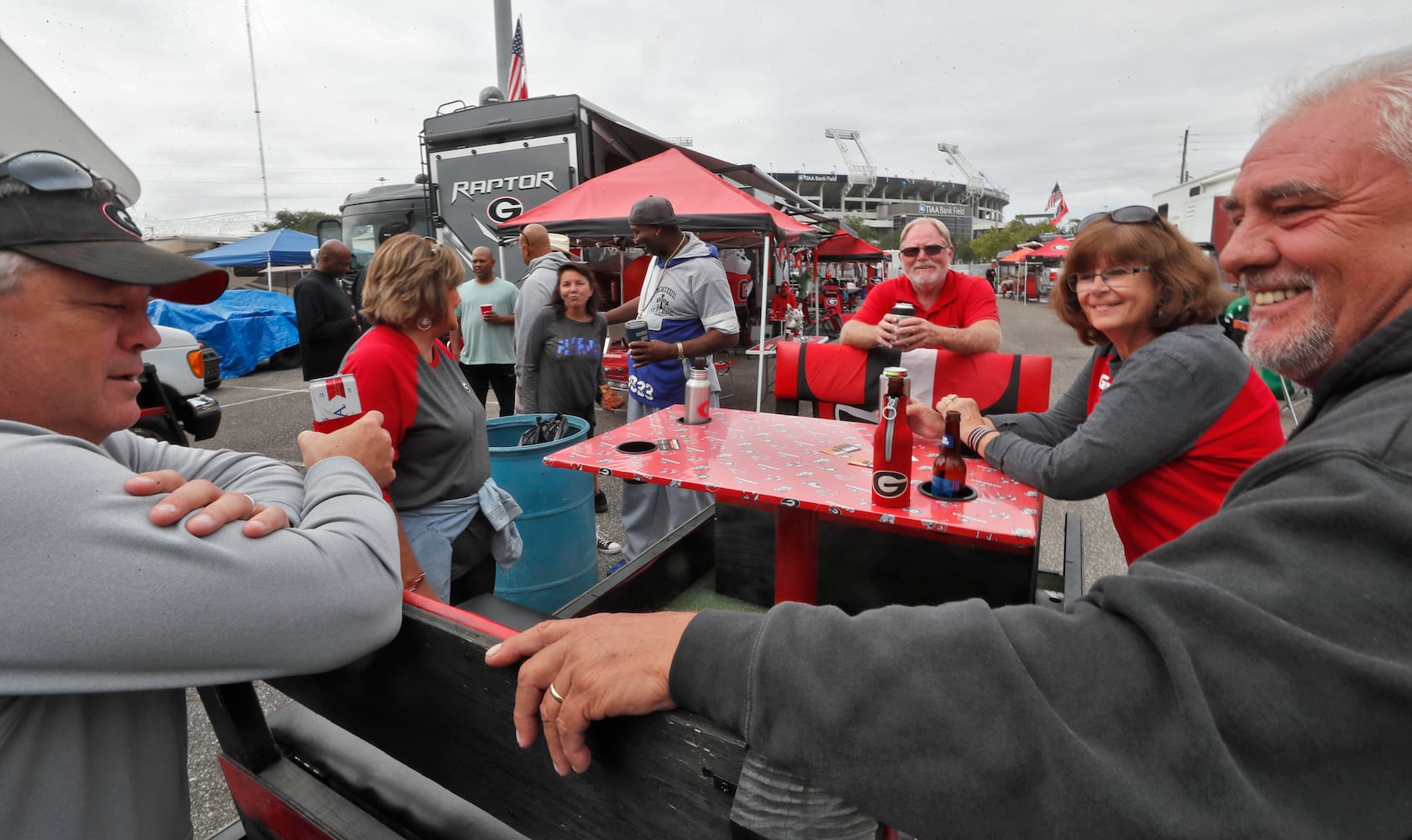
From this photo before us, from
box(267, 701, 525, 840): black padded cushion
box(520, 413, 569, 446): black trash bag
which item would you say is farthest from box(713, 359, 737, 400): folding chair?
box(267, 701, 525, 840): black padded cushion

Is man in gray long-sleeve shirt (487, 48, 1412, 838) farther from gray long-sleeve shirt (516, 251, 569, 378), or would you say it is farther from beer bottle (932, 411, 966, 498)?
gray long-sleeve shirt (516, 251, 569, 378)

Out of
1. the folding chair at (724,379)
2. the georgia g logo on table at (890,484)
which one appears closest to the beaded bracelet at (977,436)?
the georgia g logo on table at (890,484)

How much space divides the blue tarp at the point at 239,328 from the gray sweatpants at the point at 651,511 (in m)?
10.3

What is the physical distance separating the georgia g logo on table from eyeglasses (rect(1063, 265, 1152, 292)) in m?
0.89

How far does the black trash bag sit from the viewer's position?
357 cm

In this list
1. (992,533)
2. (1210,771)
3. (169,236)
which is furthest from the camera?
(169,236)

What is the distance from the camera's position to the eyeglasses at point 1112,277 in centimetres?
201

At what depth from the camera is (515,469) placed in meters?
3.27

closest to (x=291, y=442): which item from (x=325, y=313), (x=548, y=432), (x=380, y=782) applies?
(x=325, y=313)

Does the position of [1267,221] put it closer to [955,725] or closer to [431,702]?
[955,725]

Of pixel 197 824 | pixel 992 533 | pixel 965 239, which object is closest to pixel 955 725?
pixel 992 533

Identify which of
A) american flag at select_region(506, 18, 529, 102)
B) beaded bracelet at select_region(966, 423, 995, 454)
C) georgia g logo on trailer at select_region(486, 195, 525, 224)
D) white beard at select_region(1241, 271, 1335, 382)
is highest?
american flag at select_region(506, 18, 529, 102)

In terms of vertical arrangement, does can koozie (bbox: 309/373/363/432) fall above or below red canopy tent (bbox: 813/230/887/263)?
below

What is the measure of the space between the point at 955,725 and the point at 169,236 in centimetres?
3569
